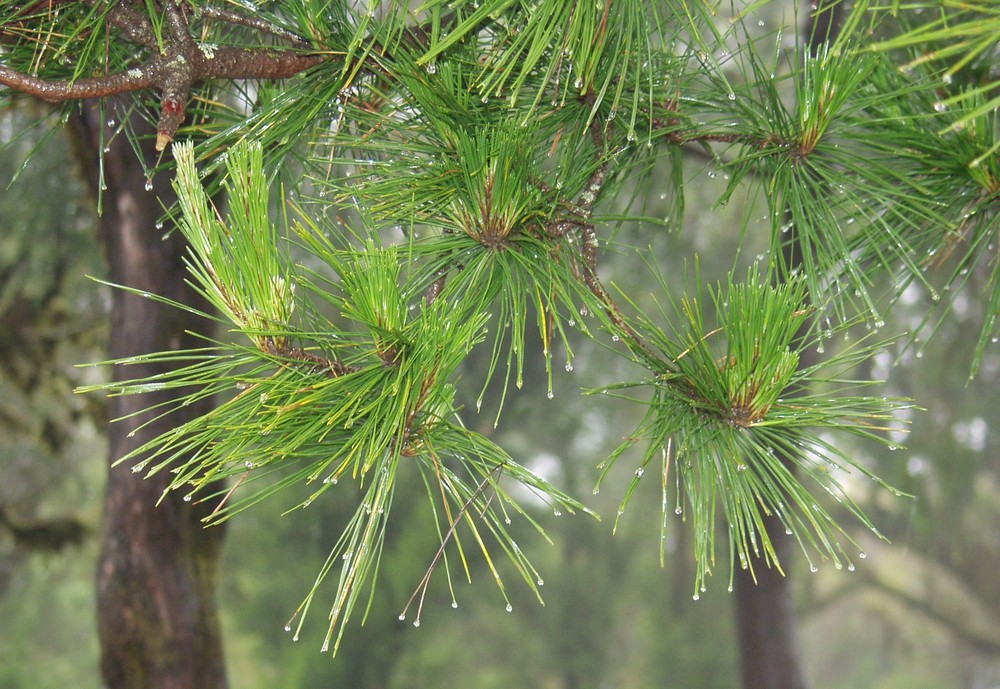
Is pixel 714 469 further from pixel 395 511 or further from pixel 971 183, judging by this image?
pixel 395 511

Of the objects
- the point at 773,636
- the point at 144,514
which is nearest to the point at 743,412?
the point at 144,514

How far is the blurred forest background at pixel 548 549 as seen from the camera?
8.56 ft

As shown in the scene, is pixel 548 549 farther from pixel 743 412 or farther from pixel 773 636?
pixel 743 412

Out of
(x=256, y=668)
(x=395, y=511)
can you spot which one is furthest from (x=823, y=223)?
(x=256, y=668)

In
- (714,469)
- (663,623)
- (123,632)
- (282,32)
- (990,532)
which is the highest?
(282,32)

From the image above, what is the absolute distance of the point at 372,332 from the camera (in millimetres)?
558

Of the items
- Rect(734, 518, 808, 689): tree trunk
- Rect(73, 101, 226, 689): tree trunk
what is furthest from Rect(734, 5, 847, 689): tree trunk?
Rect(73, 101, 226, 689): tree trunk

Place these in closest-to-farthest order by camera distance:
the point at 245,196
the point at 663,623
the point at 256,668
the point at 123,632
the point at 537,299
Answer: the point at 245,196
the point at 537,299
the point at 123,632
the point at 256,668
the point at 663,623

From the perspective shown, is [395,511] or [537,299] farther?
[395,511]

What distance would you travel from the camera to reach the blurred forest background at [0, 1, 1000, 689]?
2.61 meters

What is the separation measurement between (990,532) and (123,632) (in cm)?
496

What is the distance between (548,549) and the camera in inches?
217

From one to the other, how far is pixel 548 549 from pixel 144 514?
4.41m

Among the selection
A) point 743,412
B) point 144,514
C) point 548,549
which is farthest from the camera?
point 548,549
